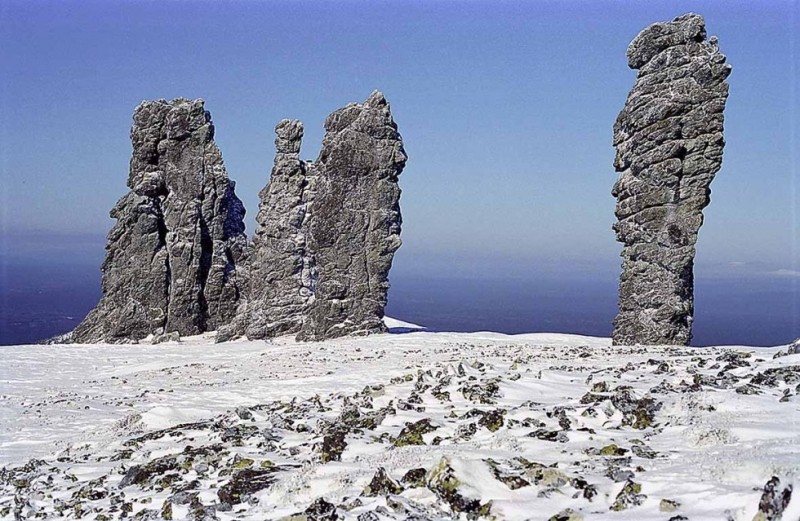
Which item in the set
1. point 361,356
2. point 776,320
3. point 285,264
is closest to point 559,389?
point 361,356

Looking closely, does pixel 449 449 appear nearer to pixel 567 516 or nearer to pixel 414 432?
pixel 414 432

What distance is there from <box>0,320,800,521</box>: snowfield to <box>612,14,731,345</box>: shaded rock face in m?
7.69

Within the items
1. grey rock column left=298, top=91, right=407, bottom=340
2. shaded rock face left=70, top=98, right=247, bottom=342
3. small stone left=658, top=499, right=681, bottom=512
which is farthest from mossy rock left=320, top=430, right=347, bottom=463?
shaded rock face left=70, top=98, right=247, bottom=342

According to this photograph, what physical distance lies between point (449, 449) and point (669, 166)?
55.9ft

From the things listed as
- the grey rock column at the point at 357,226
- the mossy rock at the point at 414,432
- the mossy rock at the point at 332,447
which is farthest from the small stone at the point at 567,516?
the grey rock column at the point at 357,226

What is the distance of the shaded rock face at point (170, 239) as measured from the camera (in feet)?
117

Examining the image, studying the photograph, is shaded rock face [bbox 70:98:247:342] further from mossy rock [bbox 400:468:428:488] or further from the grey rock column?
mossy rock [bbox 400:468:428:488]

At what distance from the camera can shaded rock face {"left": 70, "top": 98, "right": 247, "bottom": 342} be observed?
35.7 meters

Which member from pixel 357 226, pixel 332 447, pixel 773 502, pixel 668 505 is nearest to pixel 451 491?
pixel 668 505

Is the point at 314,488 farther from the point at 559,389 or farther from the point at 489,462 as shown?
the point at 559,389

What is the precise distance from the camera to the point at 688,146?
21562 millimetres

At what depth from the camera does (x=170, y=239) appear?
119ft

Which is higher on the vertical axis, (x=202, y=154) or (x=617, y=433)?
(x=202, y=154)

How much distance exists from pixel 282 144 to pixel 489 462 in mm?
29399
